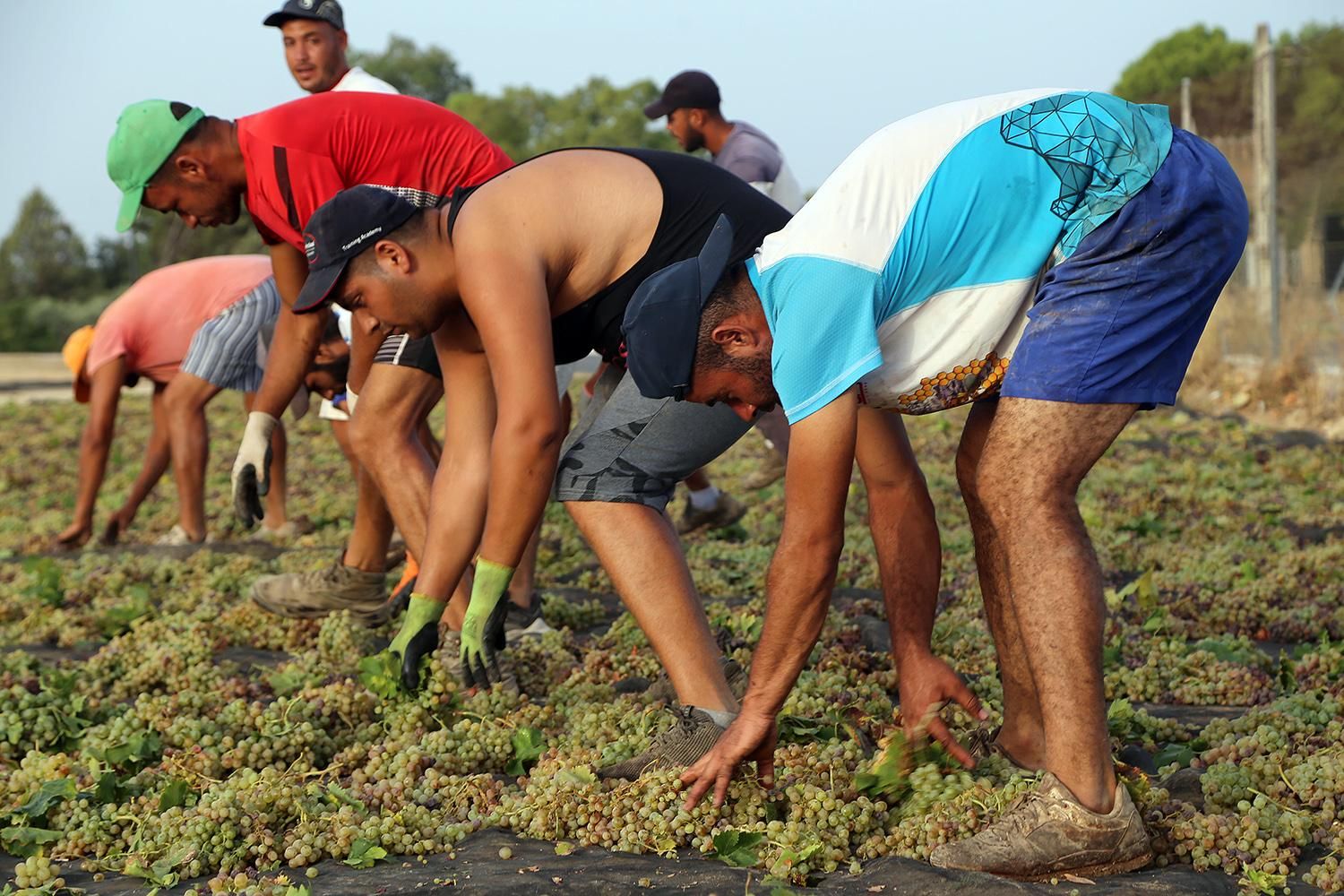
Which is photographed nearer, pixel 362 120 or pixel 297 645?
pixel 362 120

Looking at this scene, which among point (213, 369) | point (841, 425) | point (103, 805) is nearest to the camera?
point (841, 425)

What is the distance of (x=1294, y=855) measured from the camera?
8.16 feet

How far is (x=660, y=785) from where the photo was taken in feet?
8.73

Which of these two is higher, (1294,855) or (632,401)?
(632,401)

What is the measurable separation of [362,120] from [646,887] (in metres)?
2.48

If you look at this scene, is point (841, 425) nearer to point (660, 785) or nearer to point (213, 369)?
point (660, 785)

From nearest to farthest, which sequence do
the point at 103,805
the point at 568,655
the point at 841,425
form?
the point at 841,425 < the point at 103,805 < the point at 568,655

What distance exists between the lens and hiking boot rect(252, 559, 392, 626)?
4641 mm

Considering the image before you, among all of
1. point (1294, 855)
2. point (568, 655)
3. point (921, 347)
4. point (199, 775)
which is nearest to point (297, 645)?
point (568, 655)

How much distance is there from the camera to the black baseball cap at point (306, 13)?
19.9 feet

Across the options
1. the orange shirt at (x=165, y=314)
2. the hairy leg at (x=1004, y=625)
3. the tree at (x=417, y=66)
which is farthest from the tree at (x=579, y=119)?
the hairy leg at (x=1004, y=625)

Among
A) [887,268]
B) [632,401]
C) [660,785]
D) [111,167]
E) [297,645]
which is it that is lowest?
[297,645]

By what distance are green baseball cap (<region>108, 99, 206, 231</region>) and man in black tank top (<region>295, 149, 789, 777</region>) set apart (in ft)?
3.50

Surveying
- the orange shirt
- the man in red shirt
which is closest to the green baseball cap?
the man in red shirt
